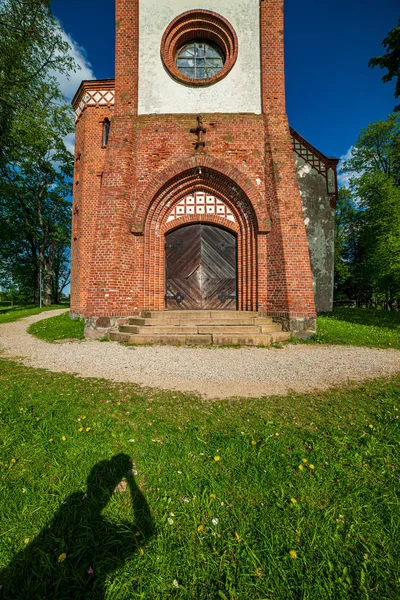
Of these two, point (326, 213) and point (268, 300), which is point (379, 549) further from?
point (326, 213)

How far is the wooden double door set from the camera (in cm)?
916

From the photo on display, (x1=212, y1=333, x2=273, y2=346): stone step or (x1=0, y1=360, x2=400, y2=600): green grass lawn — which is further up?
(x1=212, y1=333, x2=273, y2=346): stone step

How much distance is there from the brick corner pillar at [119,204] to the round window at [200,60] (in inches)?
63.6

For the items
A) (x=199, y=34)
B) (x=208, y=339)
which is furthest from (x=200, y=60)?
(x=208, y=339)

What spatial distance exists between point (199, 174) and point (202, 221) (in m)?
1.41

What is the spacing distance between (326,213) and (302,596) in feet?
50.2

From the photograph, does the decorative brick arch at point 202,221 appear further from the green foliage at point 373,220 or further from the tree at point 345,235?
the tree at point 345,235

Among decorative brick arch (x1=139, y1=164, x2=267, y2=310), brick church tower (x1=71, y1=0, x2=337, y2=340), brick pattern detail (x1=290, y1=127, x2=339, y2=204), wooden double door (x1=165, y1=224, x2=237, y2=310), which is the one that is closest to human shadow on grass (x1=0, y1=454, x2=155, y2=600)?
brick church tower (x1=71, y1=0, x2=337, y2=340)

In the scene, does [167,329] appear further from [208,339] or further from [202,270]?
[202,270]

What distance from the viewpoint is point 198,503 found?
5.36ft

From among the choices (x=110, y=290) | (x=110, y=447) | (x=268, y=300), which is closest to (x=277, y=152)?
(x=268, y=300)

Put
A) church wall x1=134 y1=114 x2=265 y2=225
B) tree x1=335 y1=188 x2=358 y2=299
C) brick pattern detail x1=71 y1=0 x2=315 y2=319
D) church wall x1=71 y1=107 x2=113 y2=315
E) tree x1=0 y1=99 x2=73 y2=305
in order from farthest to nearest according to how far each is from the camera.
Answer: tree x1=335 y1=188 x2=358 y2=299 → tree x1=0 y1=99 x2=73 y2=305 → church wall x1=71 y1=107 x2=113 y2=315 → church wall x1=134 y1=114 x2=265 y2=225 → brick pattern detail x1=71 y1=0 x2=315 y2=319

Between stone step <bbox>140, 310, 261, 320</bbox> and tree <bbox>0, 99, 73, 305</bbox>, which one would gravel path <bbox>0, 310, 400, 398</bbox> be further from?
tree <bbox>0, 99, 73, 305</bbox>

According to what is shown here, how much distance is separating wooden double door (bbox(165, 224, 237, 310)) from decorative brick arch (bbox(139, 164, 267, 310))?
0.92 feet
